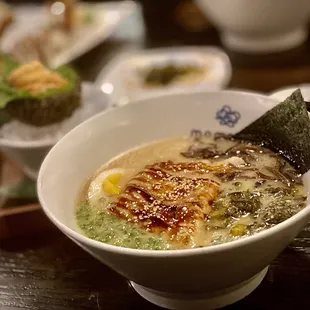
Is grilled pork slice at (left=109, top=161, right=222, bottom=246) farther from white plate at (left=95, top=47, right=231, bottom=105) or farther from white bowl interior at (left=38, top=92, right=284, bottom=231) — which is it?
white plate at (left=95, top=47, right=231, bottom=105)

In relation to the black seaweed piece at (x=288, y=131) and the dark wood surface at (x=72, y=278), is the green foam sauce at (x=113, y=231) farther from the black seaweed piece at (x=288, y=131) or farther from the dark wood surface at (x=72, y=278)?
the black seaweed piece at (x=288, y=131)

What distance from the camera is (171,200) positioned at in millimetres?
1092

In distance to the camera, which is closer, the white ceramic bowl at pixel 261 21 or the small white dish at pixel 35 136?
the small white dish at pixel 35 136

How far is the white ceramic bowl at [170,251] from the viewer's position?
0.86 meters

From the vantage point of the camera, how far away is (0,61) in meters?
2.09

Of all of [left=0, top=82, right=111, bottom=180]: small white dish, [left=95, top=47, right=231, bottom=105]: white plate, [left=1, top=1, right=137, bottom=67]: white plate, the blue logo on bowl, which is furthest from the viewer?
[left=1, top=1, right=137, bottom=67]: white plate

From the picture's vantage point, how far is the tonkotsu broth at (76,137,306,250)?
3.34 ft

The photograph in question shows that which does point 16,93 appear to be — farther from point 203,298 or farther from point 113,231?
point 203,298

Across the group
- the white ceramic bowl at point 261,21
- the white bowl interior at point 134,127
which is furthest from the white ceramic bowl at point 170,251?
the white ceramic bowl at point 261,21

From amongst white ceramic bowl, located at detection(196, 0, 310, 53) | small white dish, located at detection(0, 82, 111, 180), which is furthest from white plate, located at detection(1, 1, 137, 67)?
small white dish, located at detection(0, 82, 111, 180)

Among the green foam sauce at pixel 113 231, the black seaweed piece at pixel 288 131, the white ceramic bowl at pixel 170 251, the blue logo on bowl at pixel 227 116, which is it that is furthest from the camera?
the blue logo on bowl at pixel 227 116

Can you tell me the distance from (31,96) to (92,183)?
482 mm

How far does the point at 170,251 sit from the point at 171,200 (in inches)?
10.2

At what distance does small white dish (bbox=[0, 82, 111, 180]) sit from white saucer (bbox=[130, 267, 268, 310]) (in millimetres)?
663
